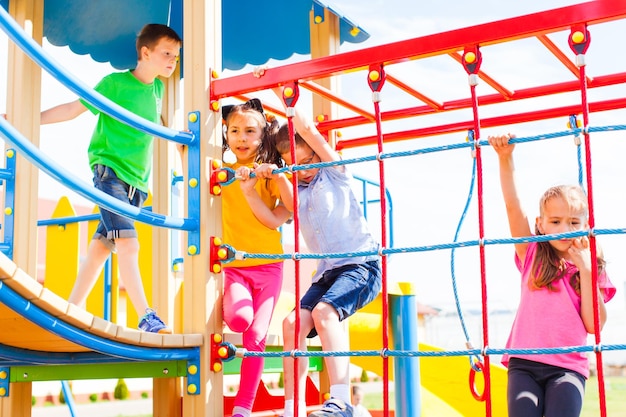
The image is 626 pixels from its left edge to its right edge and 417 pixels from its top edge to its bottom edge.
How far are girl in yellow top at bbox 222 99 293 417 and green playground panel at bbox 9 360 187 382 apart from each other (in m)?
0.28

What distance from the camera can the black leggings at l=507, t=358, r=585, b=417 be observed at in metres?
2.58

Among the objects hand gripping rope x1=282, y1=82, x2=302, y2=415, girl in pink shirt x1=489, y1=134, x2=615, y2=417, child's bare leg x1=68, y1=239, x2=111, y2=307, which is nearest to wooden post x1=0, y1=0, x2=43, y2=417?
child's bare leg x1=68, y1=239, x2=111, y2=307

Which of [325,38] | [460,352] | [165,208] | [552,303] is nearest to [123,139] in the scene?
[165,208]

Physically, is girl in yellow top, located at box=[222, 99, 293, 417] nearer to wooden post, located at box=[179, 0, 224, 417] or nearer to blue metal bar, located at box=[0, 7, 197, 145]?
wooden post, located at box=[179, 0, 224, 417]

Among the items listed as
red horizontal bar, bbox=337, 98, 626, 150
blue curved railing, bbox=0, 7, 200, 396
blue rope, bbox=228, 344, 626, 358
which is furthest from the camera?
red horizontal bar, bbox=337, 98, 626, 150

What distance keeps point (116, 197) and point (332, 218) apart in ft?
3.30

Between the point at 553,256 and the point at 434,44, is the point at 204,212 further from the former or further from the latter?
the point at 553,256

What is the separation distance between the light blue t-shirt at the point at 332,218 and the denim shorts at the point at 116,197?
77 centimetres

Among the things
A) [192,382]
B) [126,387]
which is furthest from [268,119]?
[126,387]

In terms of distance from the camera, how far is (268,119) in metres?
3.72

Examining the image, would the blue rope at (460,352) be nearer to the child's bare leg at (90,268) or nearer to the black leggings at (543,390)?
the black leggings at (543,390)

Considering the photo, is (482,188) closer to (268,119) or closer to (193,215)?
(193,215)

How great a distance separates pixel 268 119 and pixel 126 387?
1797 centimetres

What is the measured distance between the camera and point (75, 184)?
2.60 meters
